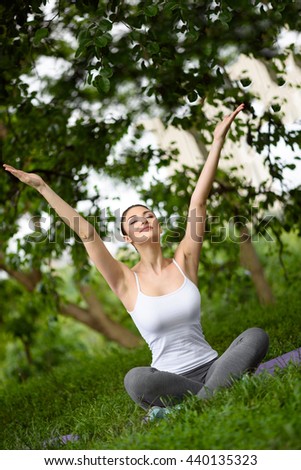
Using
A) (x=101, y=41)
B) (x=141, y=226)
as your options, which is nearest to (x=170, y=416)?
(x=141, y=226)

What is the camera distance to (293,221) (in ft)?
19.3

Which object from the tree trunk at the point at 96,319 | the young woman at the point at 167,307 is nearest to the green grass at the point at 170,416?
the young woman at the point at 167,307

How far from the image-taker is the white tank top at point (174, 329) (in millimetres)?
3500

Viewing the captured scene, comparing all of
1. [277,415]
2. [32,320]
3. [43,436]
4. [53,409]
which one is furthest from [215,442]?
[32,320]

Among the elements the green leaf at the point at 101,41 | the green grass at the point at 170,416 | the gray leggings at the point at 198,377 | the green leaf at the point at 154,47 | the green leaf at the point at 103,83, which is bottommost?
the green grass at the point at 170,416

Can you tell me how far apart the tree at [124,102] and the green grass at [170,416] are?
3.10 ft

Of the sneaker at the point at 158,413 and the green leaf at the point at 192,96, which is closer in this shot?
the sneaker at the point at 158,413

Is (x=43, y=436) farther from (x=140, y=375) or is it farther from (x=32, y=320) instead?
(x=32, y=320)

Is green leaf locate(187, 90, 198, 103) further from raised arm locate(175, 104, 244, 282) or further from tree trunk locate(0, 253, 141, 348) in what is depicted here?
tree trunk locate(0, 253, 141, 348)

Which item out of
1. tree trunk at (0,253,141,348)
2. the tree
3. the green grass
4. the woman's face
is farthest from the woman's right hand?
tree trunk at (0,253,141,348)

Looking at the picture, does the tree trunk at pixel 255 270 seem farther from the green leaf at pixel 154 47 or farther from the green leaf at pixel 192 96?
the green leaf at pixel 154 47

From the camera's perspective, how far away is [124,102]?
748cm

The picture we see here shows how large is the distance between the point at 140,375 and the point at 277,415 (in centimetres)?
98

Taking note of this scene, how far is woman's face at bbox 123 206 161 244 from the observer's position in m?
3.66
